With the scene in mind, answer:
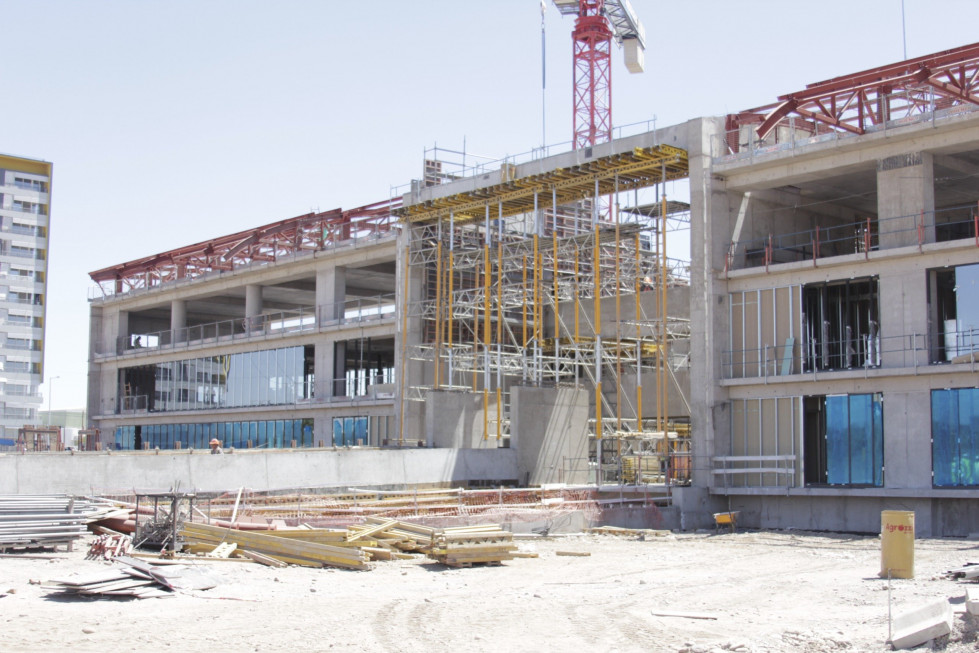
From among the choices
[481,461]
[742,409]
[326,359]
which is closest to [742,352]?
[742,409]

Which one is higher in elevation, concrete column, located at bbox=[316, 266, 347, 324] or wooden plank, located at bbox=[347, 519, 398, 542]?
concrete column, located at bbox=[316, 266, 347, 324]

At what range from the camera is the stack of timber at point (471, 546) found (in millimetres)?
21875

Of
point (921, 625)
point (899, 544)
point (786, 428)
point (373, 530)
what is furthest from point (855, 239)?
point (921, 625)

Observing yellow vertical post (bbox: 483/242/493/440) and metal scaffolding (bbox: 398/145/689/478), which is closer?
metal scaffolding (bbox: 398/145/689/478)

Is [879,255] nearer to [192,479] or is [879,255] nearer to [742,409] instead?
[742,409]

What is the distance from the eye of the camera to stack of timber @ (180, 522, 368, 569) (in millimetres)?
21125

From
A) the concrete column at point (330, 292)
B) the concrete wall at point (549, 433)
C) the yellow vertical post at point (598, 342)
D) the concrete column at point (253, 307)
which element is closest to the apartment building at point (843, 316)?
the yellow vertical post at point (598, 342)

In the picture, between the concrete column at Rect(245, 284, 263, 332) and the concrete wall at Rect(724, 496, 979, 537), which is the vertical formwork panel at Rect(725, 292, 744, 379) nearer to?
the concrete wall at Rect(724, 496, 979, 537)

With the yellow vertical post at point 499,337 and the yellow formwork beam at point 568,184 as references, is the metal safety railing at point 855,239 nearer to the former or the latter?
the yellow formwork beam at point 568,184

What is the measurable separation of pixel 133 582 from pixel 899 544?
13498mm

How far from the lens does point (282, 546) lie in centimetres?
2133

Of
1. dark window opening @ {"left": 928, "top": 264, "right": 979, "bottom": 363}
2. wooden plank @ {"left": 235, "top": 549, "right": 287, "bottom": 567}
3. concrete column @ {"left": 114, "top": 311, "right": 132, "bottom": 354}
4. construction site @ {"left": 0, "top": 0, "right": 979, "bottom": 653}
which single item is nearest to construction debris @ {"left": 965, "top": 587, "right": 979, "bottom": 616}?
construction site @ {"left": 0, "top": 0, "right": 979, "bottom": 653}

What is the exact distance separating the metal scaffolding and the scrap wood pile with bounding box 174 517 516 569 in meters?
14.8

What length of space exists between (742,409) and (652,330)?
6123 mm
